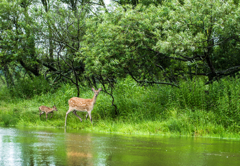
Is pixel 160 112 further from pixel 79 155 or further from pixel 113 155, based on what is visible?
pixel 79 155

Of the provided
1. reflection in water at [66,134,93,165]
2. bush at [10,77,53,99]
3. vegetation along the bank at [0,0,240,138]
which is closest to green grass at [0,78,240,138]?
vegetation along the bank at [0,0,240,138]

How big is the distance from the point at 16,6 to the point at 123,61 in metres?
12.2

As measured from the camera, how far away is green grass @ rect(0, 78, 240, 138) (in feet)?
40.5

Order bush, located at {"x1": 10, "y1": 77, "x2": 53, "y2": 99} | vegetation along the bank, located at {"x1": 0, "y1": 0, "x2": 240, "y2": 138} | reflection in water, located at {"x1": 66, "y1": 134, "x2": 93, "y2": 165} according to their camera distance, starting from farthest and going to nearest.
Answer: bush, located at {"x1": 10, "y1": 77, "x2": 53, "y2": 99} → vegetation along the bank, located at {"x1": 0, "y1": 0, "x2": 240, "y2": 138} → reflection in water, located at {"x1": 66, "y1": 134, "x2": 93, "y2": 165}

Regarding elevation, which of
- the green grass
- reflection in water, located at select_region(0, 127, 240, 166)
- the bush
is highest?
the bush

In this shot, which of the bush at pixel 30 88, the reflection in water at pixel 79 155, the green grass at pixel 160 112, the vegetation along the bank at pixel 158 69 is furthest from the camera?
the bush at pixel 30 88

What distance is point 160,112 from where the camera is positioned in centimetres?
1502

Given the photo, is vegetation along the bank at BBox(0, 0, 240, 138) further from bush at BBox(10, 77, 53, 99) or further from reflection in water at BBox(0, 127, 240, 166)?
reflection in water at BBox(0, 127, 240, 166)

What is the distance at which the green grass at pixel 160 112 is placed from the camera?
40.5ft

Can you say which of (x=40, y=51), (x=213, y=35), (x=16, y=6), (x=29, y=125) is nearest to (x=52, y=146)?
(x=29, y=125)

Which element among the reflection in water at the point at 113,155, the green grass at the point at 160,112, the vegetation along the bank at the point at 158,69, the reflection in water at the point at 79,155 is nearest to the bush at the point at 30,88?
the vegetation along the bank at the point at 158,69

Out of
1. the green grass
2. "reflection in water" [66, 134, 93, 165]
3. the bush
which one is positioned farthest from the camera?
the bush

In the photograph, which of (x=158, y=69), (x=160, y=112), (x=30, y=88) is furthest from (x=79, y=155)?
(x=30, y=88)

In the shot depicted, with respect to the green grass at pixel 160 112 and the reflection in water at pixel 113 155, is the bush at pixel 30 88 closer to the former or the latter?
the green grass at pixel 160 112
